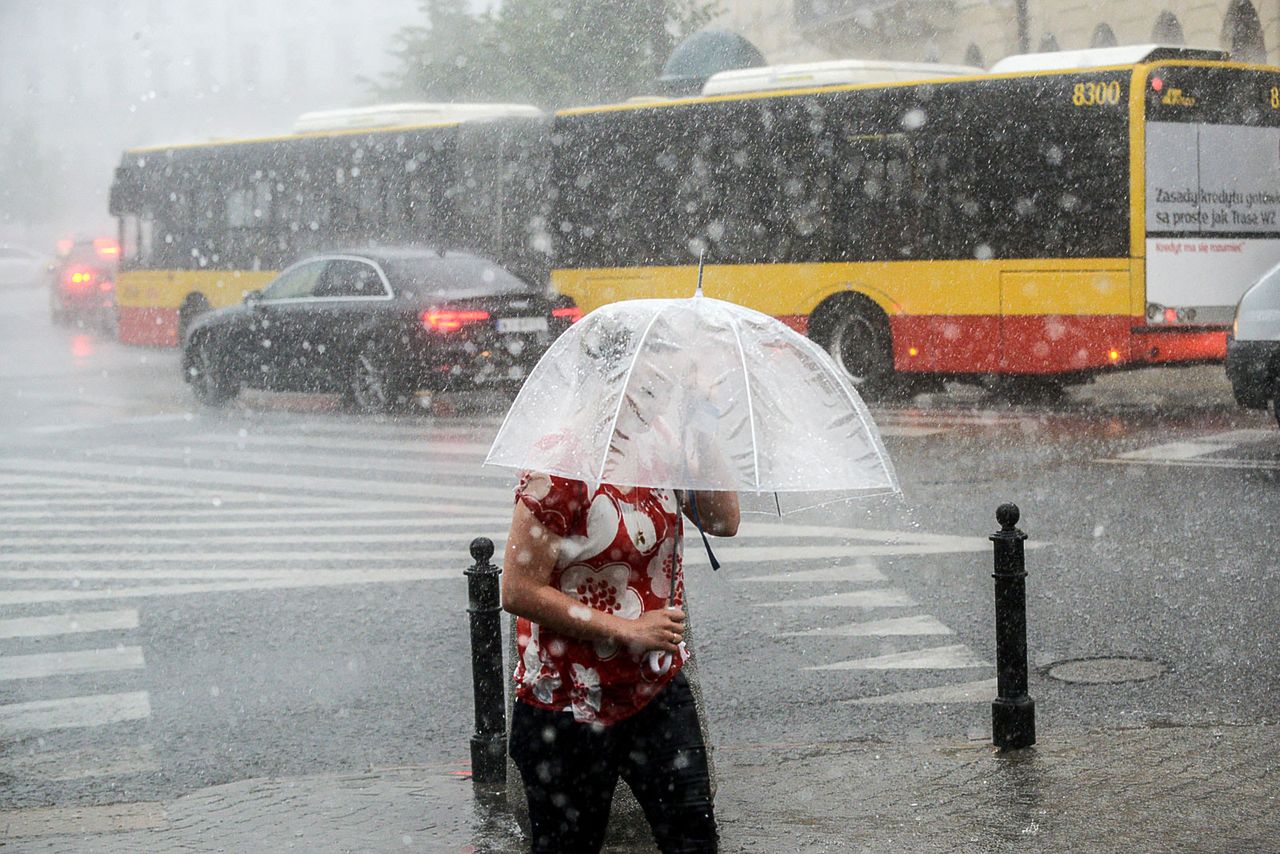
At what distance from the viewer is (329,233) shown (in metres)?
24.7

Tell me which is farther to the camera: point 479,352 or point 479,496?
point 479,352

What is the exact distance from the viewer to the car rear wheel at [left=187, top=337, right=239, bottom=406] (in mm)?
20062

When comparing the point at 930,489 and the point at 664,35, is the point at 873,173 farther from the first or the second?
the point at 664,35

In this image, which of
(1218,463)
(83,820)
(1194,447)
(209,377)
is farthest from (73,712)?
(209,377)

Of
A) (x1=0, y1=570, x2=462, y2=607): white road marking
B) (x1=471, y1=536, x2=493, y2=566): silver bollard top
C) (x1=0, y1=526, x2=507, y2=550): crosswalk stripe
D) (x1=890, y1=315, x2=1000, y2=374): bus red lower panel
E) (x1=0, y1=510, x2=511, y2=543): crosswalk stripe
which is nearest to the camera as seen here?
(x1=471, y1=536, x2=493, y2=566): silver bollard top

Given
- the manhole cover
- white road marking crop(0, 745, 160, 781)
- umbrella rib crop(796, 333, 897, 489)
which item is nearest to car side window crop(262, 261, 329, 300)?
white road marking crop(0, 745, 160, 781)

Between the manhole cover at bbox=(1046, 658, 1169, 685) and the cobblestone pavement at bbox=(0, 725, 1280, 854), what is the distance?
1001 mm

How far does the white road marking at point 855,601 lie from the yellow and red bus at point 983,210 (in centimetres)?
842

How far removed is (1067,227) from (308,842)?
13217mm

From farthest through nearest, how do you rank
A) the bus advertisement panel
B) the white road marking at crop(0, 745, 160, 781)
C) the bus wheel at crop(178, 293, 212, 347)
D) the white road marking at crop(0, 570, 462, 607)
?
the bus wheel at crop(178, 293, 212, 347), the bus advertisement panel, the white road marking at crop(0, 570, 462, 607), the white road marking at crop(0, 745, 160, 781)

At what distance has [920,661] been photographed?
7.45 m

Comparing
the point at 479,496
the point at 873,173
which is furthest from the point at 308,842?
the point at 873,173

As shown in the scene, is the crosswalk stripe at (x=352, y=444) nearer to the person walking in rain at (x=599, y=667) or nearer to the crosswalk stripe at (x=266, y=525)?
the crosswalk stripe at (x=266, y=525)

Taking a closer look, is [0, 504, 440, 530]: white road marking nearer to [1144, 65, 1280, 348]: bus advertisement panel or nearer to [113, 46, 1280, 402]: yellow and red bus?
[113, 46, 1280, 402]: yellow and red bus
